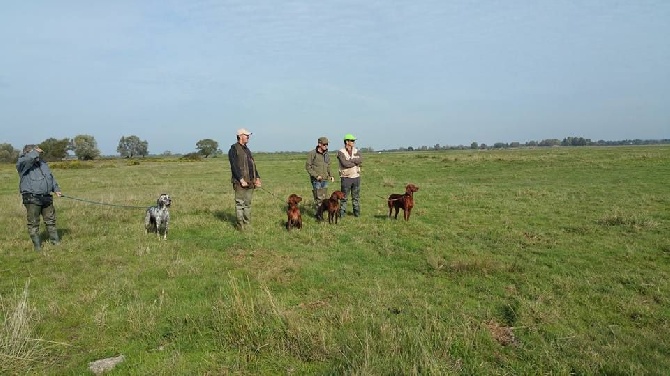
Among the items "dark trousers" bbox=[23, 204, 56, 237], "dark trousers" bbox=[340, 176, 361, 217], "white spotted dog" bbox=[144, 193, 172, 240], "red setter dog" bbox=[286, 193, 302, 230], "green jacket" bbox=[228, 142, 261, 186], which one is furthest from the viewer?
"dark trousers" bbox=[340, 176, 361, 217]

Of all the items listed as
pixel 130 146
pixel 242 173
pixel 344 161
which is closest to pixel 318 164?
pixel 344 161

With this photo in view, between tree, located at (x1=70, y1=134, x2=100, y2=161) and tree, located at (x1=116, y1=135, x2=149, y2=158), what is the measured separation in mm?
35636

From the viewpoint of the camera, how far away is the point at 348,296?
591 centimetres

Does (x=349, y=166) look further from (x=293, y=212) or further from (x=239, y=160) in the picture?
(x=239, y=160)

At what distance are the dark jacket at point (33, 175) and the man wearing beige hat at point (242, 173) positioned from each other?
3943 mm

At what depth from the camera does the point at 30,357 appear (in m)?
4.29

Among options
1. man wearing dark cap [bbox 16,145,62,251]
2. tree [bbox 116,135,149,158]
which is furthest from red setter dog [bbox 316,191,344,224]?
tree [bbox 116,135,149,158]

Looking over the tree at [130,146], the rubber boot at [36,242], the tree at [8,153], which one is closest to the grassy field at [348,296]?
the rubber boot at [36,242]

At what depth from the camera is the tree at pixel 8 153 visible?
83719 mm

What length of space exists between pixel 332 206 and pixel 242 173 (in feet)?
8.31

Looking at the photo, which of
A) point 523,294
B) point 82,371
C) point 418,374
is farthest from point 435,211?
point 82,371

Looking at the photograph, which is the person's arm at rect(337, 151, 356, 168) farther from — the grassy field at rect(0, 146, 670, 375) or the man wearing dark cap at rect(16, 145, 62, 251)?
the man wearing dark cap at rect(16, 145, 62, 251)

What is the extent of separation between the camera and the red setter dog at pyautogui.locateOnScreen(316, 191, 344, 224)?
1091 cm

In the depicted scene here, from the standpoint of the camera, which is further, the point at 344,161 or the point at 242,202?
the point at 344,161
